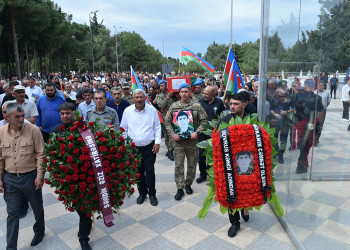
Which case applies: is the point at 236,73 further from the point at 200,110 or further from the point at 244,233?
the point at 244,233

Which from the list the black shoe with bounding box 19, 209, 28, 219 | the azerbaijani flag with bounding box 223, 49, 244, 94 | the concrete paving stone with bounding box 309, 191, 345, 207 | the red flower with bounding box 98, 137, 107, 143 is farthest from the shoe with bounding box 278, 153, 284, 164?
the black shoe with bounding box 19, 209, 28, 219

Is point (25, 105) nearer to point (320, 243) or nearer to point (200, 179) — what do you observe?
point (200, 179)

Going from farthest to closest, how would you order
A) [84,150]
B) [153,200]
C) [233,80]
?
[233,80]
[153,200]
[84,150]

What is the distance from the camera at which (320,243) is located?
3143 millimetres

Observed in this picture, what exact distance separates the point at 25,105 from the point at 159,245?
365cm

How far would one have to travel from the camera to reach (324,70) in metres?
3.22

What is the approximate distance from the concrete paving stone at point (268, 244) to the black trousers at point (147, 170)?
6.34 ft

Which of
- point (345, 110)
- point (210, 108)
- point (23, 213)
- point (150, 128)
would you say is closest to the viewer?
point (345, 110)

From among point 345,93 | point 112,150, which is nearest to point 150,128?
point 112,150

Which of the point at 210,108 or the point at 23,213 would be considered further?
the point at 210,108

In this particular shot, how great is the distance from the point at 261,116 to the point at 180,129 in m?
1.38

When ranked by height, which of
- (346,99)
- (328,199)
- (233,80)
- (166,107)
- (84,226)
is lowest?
(84,226)

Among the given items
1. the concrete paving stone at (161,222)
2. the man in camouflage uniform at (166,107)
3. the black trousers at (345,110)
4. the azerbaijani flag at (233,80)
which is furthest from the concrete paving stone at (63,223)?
the azerbaijani flag at (233,80)

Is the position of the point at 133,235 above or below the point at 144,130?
below
